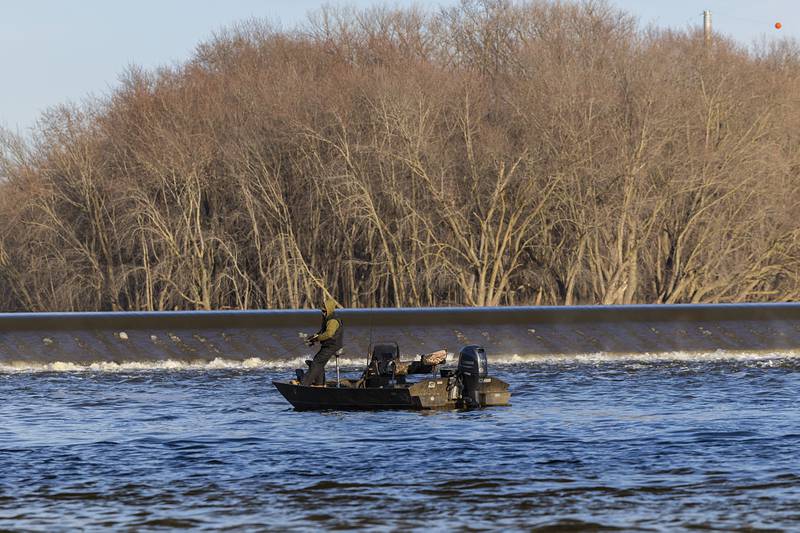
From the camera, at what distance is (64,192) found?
65.3m

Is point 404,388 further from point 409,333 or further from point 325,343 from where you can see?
point 409,333

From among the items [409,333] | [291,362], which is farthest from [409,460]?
[409,333]

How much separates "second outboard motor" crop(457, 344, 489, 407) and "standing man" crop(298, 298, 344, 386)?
2.19 metres

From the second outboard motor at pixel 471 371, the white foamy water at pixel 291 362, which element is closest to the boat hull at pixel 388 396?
the second outboard motor at pixel 471 371

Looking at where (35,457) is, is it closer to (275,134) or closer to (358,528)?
(358,528)

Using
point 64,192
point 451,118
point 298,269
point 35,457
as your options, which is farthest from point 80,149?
point 35,457

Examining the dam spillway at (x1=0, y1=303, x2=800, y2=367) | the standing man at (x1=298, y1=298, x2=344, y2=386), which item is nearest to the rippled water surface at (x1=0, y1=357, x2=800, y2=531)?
the standing man at (x1=298, y1=298, x2=344, y2=386)

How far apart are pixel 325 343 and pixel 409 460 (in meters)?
5.49

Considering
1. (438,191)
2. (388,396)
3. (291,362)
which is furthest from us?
(438,191)

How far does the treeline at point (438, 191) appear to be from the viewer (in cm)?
5686

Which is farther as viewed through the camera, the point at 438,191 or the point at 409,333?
the point at 438,191

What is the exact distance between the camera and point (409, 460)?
64.5 ft

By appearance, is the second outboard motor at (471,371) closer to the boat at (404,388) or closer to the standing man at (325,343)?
the boat at (404,388)

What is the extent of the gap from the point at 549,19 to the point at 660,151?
1696cm
